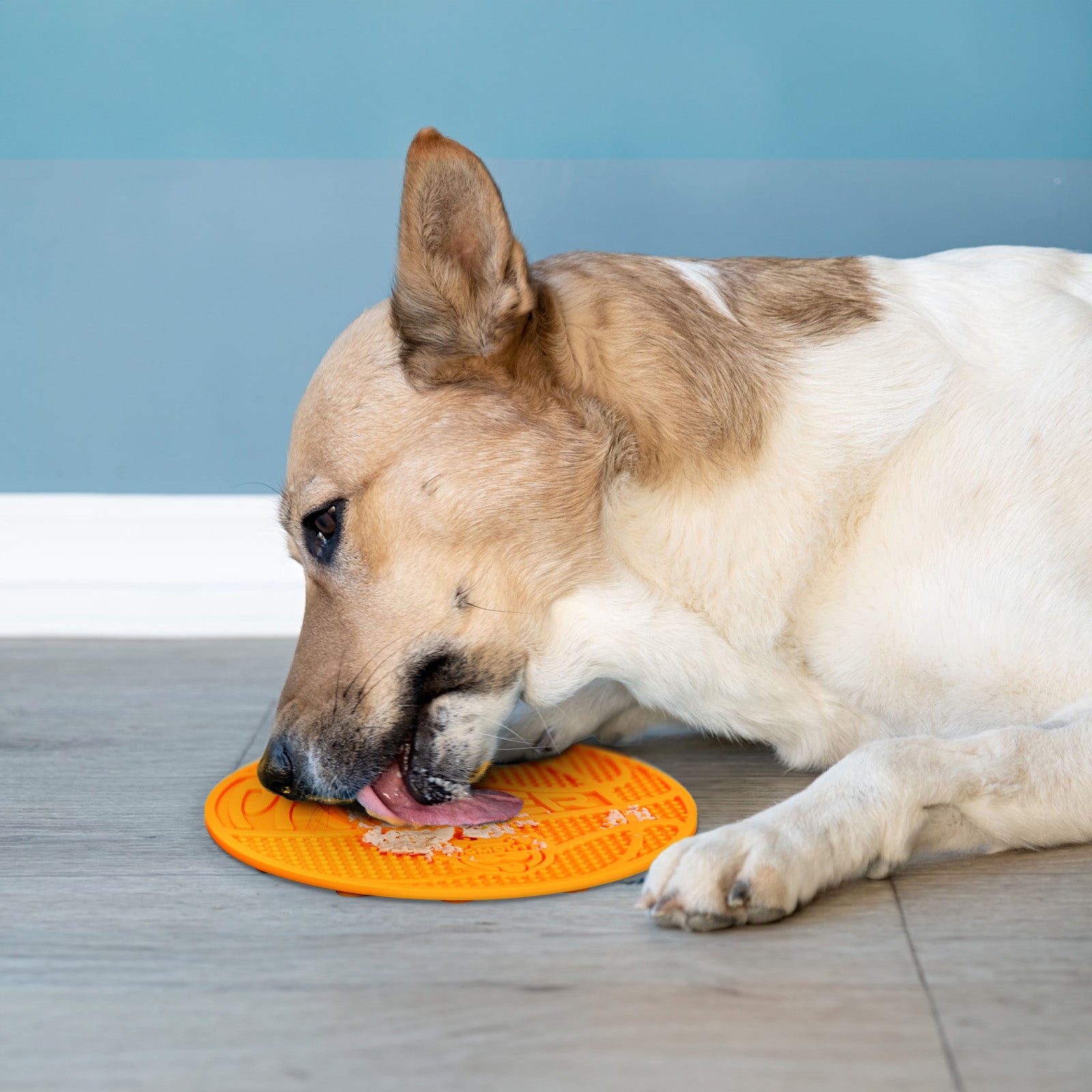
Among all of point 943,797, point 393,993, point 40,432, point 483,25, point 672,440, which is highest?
point 483,25

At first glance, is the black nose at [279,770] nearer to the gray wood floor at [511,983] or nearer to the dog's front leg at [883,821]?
the gray wood floor at [511,983]

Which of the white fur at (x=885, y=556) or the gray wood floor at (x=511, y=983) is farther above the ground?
the white fur at (x=885, y=556)

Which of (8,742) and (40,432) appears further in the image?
(40,432)

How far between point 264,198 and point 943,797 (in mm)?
2380

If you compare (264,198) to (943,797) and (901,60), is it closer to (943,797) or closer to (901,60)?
(901,60)

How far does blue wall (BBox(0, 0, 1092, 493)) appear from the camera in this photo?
10.0 feet

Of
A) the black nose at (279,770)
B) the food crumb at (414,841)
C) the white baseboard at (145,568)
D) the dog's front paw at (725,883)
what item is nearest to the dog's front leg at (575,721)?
the food crumb at (414,841)

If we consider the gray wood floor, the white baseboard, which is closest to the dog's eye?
the gray wood floor

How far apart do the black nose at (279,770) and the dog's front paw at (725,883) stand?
0.62 metres

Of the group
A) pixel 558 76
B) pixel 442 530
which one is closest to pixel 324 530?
pixel 442 530

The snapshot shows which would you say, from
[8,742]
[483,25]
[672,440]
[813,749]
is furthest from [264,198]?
[813,749]

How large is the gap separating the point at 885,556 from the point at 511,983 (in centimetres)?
92

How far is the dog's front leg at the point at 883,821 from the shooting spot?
145cm

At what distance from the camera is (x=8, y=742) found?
2375mm
